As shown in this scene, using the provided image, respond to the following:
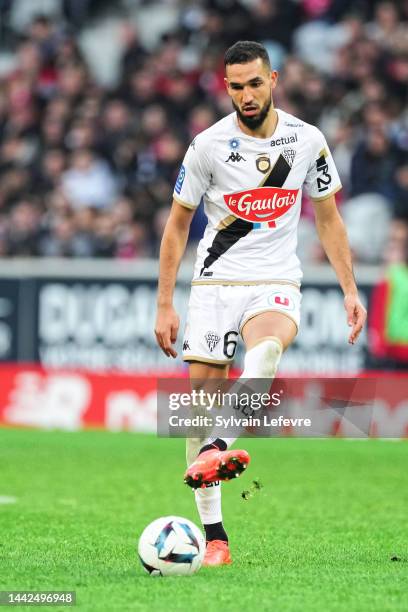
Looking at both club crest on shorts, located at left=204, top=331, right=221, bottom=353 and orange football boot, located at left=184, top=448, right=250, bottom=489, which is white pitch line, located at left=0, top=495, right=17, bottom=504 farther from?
orange football boot, located at left=184, top=448, right=250, bottom=489

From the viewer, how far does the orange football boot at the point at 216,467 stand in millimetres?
5812

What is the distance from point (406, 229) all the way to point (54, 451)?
4.52m

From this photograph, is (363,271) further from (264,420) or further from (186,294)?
(264,420)

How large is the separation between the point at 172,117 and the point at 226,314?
1109 centimetres

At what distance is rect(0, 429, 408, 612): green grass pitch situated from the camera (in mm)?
5617

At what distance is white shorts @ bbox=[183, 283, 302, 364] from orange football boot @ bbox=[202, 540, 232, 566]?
0.87 metres

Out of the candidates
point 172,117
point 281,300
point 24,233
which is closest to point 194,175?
point 281,300

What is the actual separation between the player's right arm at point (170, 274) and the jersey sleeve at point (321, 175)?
2.11 feet

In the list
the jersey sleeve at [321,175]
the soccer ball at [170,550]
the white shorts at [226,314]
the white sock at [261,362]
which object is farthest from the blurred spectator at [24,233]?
the soccer ball at [170,550]

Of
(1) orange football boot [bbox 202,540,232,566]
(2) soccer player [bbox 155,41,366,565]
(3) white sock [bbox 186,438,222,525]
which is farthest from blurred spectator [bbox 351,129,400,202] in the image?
(1) orange football boot [bbox 202,540,232,566]

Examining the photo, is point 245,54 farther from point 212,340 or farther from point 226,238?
point 212,340

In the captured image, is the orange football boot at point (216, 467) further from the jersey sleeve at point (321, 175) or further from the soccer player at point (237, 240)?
the jersey sleeve at point (321, 175)

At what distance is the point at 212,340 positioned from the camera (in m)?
6.63

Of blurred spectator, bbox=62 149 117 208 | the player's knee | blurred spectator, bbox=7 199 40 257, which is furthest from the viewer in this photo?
blurred spectator, bbox=62 149 117 208
